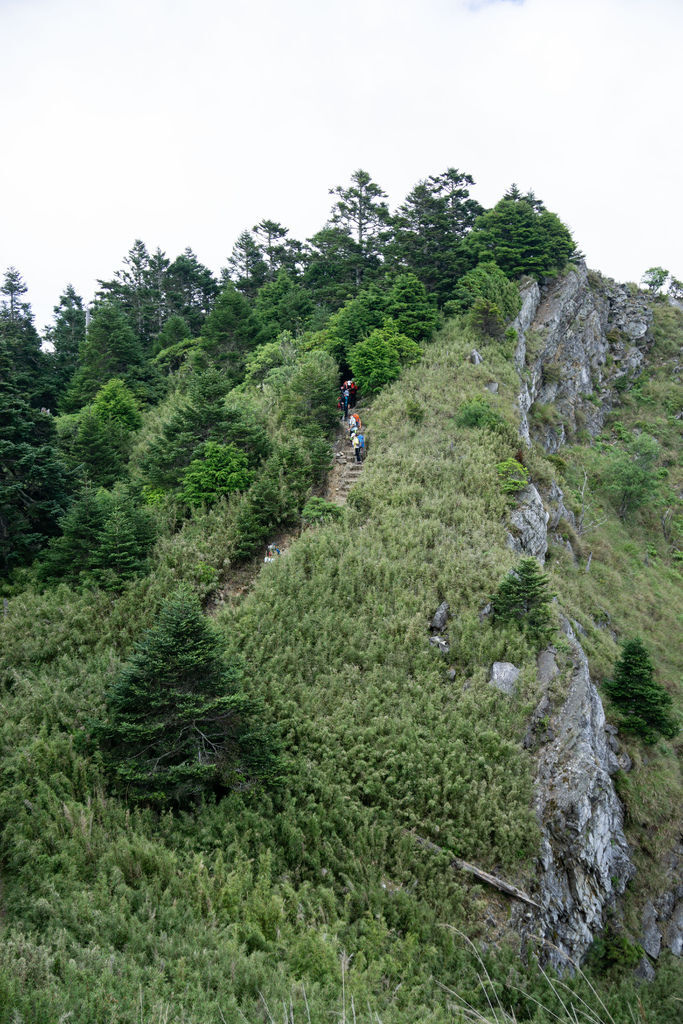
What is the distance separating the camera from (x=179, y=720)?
830 centimetres

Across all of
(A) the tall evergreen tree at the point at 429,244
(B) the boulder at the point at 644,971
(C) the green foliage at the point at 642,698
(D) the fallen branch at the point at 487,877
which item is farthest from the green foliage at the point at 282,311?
(B) the boulder at the point at 644,971

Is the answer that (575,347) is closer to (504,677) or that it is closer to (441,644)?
(441,644)

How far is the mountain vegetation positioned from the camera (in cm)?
631

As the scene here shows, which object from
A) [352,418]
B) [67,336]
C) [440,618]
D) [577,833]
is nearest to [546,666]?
[440,618]

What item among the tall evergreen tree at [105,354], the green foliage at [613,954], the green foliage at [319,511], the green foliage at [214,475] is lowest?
the green foliage at [613,954]

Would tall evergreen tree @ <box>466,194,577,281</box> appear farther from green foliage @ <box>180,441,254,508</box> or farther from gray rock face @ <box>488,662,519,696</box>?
gray rock face @ <box>488,662,519,696</box>

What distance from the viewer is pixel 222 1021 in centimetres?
468

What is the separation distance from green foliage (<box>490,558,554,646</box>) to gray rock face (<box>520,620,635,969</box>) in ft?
4.59

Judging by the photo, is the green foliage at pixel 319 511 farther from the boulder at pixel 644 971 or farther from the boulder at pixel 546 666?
the boulder at pixel 644 971

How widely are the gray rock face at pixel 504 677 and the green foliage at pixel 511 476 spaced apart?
7.06m

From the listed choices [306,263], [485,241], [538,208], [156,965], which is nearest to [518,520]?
[156,965]

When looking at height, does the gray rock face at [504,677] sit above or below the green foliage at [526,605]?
below

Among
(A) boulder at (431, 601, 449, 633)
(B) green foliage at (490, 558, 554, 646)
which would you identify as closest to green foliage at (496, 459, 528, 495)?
(B) green foliage at (490, 558, 554, 646)

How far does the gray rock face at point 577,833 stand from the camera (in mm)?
9383
